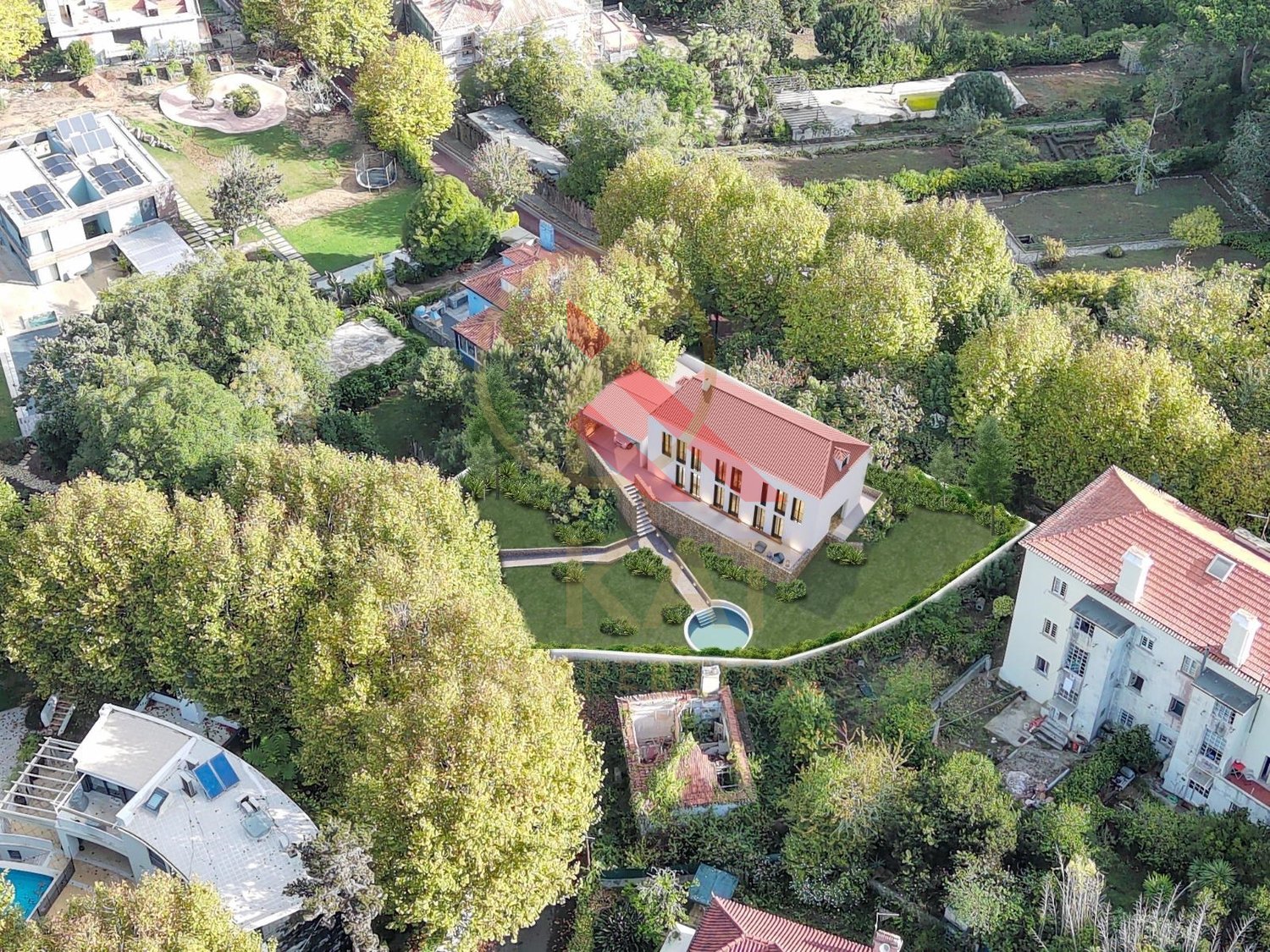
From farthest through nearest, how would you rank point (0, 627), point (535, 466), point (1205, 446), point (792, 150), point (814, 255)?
point (792, 150) < point (814, 255) < point (535, 466) < point (1205, 446) < point (0, 627)

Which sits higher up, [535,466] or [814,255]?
[814,255]

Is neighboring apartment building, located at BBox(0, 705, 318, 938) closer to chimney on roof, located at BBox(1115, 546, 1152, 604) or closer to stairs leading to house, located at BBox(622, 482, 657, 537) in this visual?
stairs leading to house, located at BBox(622, 482, 657, 537)

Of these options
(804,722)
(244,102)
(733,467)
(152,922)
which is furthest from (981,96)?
(152,922)

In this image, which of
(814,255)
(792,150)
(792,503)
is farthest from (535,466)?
(792,150)

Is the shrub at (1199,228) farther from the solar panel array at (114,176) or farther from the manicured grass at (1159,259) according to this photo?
the solar panel array at (114,176)

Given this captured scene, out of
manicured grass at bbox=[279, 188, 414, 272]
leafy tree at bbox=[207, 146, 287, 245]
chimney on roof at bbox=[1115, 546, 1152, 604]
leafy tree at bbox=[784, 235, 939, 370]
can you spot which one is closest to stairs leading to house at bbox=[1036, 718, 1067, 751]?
chimney on roof at bbox=[1115, 546, 1152, 604]

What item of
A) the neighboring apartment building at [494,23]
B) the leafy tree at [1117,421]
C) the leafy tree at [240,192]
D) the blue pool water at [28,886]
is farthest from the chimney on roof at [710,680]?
the neighboring apartment building at [494,23]

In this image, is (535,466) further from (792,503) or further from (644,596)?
(792,503)
